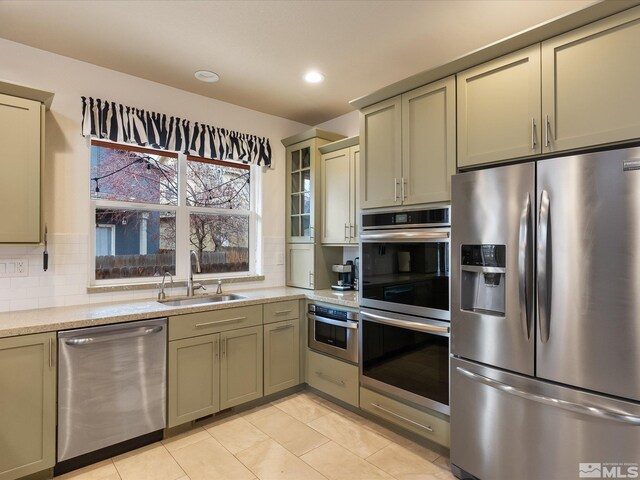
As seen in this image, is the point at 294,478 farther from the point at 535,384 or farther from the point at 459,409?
the point at 535,384

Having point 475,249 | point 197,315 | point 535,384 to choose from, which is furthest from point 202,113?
point 535,384

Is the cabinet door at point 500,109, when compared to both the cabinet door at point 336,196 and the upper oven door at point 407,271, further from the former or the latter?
the cabinet door at point 336,196

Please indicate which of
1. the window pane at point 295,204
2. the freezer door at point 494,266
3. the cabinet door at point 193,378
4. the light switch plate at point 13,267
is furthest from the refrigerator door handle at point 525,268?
the light switch plate at point 13,267

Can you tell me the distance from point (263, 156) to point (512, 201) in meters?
2.47

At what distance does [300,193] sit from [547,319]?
2.55 m

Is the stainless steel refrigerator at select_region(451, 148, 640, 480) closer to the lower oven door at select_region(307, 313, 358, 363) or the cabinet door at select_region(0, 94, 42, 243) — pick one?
the lower oven door at select_region(307, 313, 358, 363)

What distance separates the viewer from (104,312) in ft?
7.65

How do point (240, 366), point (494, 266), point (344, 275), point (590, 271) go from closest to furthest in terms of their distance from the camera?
1. point (590, 271)
2. point (494, 266)
3. point (240, 366)
4. point (344, 275)

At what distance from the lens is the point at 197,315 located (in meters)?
2.56

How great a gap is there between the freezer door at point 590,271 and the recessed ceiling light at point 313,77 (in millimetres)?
1829

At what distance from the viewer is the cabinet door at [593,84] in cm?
155

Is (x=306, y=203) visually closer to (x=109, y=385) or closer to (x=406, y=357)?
(x=406, y=357)

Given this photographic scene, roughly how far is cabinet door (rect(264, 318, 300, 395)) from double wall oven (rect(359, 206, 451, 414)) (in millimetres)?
708

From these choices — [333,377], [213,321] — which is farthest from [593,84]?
[213,321]
